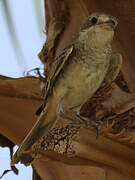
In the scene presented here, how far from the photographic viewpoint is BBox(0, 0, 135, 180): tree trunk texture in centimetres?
211

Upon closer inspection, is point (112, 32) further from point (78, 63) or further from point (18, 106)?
point (18, 106)

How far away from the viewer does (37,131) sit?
9.00ft

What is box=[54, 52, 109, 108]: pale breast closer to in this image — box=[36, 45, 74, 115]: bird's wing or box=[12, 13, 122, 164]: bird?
box=[12, 13, 122, 164]: bird

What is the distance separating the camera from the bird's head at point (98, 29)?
8.77 ft

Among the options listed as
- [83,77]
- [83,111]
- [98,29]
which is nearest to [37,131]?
[83,111]

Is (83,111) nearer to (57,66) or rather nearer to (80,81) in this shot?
(80,81)

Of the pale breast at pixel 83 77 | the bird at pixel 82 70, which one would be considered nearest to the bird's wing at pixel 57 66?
the bird at pixel 82 70

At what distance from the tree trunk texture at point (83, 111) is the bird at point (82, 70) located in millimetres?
71

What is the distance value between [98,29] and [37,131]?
80 cm

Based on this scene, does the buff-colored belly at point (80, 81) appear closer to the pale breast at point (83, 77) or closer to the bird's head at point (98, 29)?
the pale breast at point (83, 77)

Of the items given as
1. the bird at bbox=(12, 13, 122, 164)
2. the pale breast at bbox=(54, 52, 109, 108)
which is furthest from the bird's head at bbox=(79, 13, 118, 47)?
the pale breast at bbox=(54, 52, 109, 108)

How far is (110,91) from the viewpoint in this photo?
2660 mm

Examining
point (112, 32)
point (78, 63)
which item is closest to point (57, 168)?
point (78, 63)

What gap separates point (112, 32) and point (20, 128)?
0.84m
